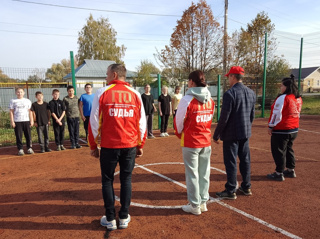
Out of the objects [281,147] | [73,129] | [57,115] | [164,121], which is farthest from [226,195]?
[57,115]

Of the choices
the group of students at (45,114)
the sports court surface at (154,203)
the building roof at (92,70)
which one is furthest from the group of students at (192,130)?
the building roof at (92,70)

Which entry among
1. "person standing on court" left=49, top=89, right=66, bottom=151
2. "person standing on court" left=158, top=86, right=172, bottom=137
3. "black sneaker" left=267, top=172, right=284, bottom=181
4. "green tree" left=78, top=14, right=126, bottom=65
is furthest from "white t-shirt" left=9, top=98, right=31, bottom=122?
"green tree" left=78, top=14, right=126, bottom=65

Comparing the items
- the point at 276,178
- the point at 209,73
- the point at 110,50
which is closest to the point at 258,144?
the point at 276,178

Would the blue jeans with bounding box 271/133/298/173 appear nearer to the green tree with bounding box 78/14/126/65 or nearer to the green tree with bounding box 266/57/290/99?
the green tree with bounding box 266/57/290/99

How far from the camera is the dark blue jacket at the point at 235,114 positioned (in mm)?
3936

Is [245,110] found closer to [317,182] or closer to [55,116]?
[317,182]

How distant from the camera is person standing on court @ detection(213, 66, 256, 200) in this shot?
3953 millimetres

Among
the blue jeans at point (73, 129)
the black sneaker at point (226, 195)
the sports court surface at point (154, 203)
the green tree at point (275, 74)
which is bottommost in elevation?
the sports court surface at point (154, 203)

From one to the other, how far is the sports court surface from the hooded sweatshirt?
120cm

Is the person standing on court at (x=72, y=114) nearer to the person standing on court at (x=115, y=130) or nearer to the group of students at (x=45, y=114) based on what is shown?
the group of students at (x=45, y=114)

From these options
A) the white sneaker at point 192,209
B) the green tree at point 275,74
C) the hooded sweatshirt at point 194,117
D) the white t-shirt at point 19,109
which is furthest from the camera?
the green tree at point 275,74

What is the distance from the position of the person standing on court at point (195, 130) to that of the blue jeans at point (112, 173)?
846 millimetres

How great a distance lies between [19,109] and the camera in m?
7.25

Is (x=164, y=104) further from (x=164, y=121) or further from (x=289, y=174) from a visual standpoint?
(x=289, y=174)
